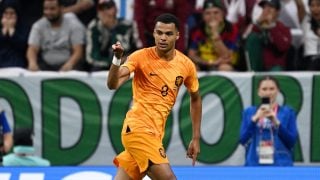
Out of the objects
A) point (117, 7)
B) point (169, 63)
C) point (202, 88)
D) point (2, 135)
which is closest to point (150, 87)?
point (169, 63)

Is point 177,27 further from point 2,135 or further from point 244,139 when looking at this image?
point 2,135

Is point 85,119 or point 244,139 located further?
point 85,119

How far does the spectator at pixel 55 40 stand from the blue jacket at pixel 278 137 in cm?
326

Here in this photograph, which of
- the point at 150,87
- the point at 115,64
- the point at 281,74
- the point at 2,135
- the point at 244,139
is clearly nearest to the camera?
the point at 115,64

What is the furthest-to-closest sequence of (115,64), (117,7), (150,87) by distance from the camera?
1. (117,7)
2. (150,87)
3. (115,64)

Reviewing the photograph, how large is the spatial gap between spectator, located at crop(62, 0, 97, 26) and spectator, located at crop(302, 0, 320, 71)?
276 centimetres

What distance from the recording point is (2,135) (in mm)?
12648

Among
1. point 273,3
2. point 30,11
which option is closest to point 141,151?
point 273,3

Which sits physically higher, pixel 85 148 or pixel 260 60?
pixel 260 60

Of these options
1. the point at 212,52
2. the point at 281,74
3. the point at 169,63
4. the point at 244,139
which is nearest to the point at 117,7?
the point at 212,52

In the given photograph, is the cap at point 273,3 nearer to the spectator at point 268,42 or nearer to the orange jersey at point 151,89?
the spectator at point 268,42

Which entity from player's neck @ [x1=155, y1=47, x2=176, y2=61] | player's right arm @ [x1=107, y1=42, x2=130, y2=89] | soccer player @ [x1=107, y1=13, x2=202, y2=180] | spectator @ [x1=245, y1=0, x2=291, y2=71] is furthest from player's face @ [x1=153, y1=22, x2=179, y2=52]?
spectator @ [x1=245, y1=0, x2=291, y2=71]

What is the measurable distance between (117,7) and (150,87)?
5.77 metres

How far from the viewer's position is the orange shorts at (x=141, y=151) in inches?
353
